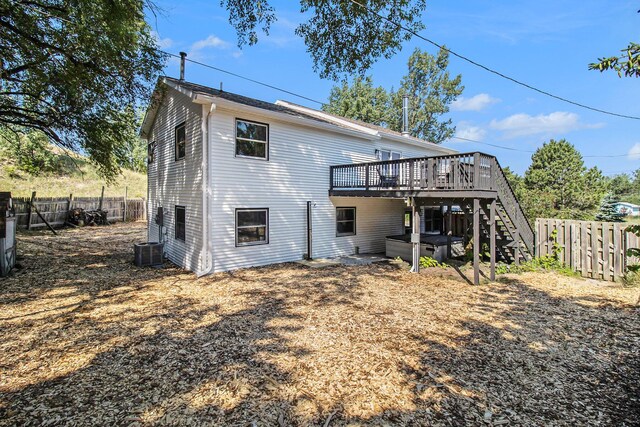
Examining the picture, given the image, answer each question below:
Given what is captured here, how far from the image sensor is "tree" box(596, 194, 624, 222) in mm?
15500

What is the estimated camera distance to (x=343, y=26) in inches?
389

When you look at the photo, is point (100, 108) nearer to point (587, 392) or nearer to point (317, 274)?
point (317, 274)

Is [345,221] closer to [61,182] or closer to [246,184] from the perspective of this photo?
→ [246,184]

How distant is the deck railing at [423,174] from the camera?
27.5ft

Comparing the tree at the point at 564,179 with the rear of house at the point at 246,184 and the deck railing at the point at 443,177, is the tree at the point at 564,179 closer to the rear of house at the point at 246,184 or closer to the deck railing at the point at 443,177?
the deck railing at the point at 443,177

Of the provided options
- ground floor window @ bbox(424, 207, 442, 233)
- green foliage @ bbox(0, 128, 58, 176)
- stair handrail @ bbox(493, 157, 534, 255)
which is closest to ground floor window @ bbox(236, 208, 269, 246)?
stair handrail @ bbox(493, 157, 534, 255)

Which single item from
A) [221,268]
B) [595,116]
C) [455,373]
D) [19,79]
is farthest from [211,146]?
[595,116]

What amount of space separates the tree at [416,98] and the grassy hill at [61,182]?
23.5m

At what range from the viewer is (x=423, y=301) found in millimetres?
6738

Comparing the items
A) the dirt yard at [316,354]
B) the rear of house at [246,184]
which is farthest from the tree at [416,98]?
the dirt yard at [316,354]

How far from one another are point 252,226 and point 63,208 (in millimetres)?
16539

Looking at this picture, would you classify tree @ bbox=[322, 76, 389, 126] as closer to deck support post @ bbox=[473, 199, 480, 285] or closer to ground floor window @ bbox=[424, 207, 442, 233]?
ground floor window @ bbox=[424, 207, 442, 233]

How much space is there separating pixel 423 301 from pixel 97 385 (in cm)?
586

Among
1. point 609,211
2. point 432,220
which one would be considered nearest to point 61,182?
point 432,220
